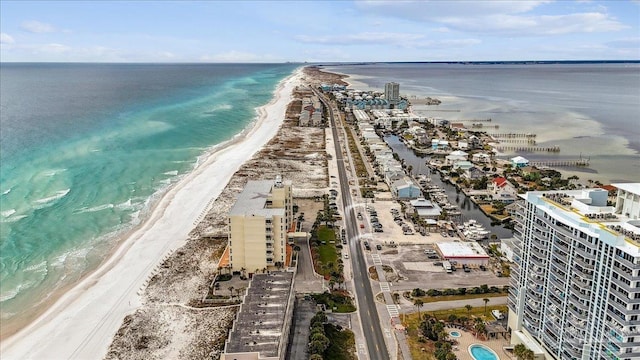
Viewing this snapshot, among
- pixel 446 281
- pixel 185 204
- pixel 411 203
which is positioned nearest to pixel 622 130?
pixel 411 203

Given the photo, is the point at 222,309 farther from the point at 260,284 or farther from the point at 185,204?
the point at 185,204

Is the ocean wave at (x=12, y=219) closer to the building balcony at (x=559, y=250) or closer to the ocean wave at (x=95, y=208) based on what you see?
the ocean wave at (x=95, y=208)

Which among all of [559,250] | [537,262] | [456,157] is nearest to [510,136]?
[456,157]

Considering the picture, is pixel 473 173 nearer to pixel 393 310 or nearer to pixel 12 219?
pixel 393 310

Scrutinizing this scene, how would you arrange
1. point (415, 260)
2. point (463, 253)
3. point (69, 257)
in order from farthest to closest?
point (69, 257)
point (463, 253)
point (415, 260)

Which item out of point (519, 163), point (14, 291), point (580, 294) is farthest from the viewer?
point (519, 163)

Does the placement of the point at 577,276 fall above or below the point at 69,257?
above

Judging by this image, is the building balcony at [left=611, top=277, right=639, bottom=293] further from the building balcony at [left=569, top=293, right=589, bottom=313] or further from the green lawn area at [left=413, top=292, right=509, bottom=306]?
the green lawn area at [left=413, top=292, right=509, bottom=306]

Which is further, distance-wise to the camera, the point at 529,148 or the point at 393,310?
the point at 529,148
